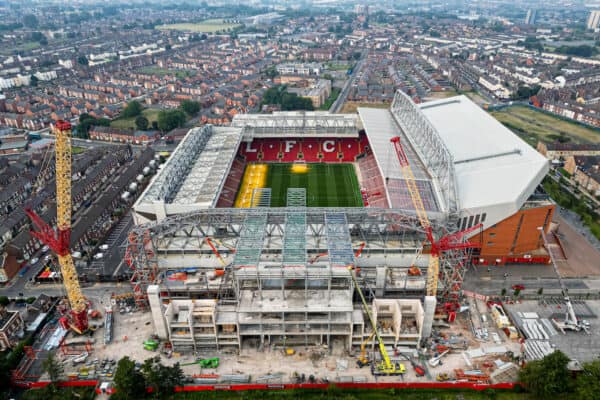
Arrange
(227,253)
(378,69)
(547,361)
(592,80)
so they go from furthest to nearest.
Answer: (378,69) → (592,80) → (227,253) → (547,361)

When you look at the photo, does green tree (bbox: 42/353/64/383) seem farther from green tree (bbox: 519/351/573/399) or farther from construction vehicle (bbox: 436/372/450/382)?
green tree (bbox: 519/351/573/399)

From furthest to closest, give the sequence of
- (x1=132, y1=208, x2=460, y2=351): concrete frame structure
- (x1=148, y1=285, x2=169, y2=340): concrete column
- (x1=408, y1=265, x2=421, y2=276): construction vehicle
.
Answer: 1. (x1=408, y1=265, x2=421, y2=276): construction vehicle
2. (x1=148, y1=285, x2=169, y2=340): concrete column
3. (x1=132, y1=208, x2=460, y2=351): concrete frame structure

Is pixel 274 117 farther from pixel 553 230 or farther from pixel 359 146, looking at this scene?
pixel 553 230

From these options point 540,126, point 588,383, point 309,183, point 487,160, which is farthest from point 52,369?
point 540,126

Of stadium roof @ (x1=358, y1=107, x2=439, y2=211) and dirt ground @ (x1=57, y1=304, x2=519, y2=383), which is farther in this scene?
stadium roof @ (x1=358, y1=107, x2=439, y2=211)

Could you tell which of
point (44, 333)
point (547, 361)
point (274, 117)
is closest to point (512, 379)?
point (547, 361)

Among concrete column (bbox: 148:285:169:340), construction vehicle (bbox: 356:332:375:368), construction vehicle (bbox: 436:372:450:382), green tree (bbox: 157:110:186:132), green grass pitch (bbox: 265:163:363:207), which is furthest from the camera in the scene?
green tree (bbox: 157:110:186:132)

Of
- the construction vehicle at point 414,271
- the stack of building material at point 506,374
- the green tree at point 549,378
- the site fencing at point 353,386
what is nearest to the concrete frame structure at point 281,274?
the construction vehicle at point 414,271

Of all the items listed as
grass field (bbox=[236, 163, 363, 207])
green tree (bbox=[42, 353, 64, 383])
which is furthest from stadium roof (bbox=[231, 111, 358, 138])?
green tree (bbox=[42, 353, 64, 383])

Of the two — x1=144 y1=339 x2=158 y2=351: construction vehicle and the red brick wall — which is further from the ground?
the red brick wall
